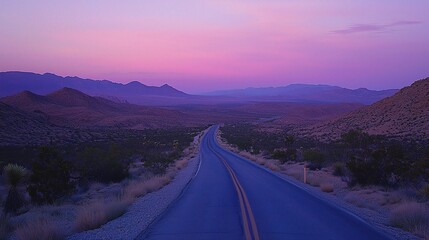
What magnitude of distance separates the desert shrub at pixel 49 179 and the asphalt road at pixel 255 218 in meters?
5.35

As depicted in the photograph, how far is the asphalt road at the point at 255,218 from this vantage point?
10312 millimetres

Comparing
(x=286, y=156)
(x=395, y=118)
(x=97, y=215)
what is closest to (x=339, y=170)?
(x=286, y=156)

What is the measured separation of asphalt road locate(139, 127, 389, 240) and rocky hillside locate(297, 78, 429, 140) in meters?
40.3

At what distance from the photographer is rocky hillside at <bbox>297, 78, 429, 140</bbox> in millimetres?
58825

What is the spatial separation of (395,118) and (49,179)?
5876cm

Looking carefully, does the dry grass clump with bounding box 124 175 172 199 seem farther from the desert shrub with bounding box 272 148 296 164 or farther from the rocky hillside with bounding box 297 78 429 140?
the rocky hillside with bounding box 297 78 429 140

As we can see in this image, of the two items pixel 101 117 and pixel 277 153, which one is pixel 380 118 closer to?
pixel 277 153

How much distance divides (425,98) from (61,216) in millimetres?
63803

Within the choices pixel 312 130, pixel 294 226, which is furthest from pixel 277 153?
pixel 312 130

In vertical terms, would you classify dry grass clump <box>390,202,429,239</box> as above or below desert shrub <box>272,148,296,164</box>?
above

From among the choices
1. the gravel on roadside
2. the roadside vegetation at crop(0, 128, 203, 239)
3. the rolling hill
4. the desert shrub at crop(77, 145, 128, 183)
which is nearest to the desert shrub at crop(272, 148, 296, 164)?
the roadside vegetation at crop(0, 128, 203, 239)

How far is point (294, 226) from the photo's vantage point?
11.2 meters

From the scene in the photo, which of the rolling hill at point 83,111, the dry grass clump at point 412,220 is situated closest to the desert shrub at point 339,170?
the dry grass clump at point 412,220

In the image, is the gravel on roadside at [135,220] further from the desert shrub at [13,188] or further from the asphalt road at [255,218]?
the desert shrub at [13,188]
